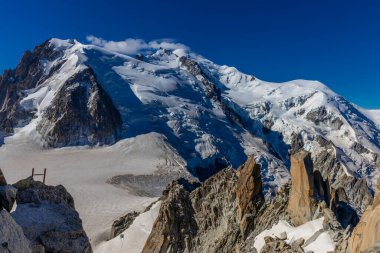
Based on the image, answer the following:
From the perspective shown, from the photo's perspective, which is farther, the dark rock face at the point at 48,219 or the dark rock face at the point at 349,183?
the dark rock face at the point at 349,183

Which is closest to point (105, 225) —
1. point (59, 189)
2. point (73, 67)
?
point (59, 189)

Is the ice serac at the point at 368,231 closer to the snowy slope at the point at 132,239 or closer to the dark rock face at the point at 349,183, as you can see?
the snowy slope at the point at 132,239

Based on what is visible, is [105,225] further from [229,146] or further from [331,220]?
[229,146]

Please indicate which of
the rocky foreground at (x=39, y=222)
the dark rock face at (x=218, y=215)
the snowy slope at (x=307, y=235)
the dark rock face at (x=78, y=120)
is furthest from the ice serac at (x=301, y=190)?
the dark rock face at (x=78, y=120)

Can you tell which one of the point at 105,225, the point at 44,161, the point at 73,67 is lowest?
the point at 105,225

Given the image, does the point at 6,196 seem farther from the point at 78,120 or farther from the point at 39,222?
the point at 78,120

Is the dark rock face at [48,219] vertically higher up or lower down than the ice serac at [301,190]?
lower down
